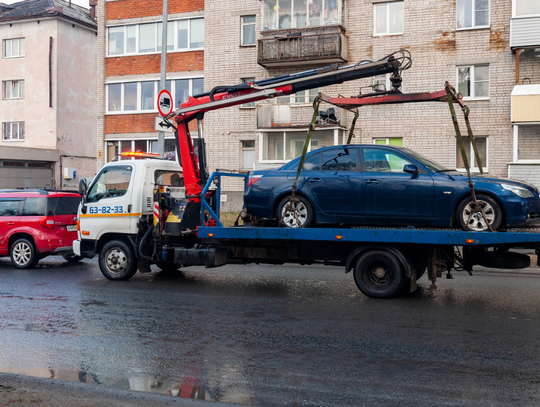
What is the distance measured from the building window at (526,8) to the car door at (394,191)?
56.7ft

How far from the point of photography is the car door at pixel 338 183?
8.98 m

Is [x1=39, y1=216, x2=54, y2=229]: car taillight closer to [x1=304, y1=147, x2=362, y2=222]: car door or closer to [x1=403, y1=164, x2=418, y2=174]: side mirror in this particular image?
[x1=304, y1=147, x2=362, y2=222]: car door

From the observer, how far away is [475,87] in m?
24.5

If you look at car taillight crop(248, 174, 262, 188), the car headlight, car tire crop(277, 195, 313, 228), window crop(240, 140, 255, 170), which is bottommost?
car tire crop(277, 195, 313, 228)

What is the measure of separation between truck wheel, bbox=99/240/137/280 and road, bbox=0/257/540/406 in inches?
9.9

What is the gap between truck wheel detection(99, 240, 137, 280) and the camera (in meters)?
10.8

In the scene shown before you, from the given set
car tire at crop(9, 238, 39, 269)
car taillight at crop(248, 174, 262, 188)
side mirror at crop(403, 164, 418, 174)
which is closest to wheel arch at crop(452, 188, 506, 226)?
side mirror at crop(403, 164, 418, 174)

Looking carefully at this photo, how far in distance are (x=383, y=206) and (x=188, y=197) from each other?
3.50 m

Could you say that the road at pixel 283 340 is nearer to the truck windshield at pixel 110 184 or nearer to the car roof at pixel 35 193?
the truck windshield at pixel 110 184

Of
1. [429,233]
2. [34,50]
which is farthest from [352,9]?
[34,50]

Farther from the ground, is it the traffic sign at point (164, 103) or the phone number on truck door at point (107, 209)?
the traffic sign at point (164, 103)

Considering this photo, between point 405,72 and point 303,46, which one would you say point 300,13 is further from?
point 405,72

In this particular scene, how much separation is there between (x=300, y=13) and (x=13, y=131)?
74.6 feet

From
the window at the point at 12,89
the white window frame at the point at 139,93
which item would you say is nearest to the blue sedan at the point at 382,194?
the white window frame at the point at 139,93
